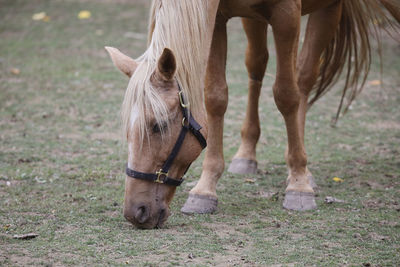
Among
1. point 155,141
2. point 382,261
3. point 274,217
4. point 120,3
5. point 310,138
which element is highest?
point 155,141

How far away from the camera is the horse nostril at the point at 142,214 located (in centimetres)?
313

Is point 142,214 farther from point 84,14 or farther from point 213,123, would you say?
point 84,14

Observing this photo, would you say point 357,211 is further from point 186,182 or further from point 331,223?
point 186,182

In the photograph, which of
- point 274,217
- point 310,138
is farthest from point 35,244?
point 310,138

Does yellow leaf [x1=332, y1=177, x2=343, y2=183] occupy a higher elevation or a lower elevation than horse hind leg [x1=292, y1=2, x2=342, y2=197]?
lower

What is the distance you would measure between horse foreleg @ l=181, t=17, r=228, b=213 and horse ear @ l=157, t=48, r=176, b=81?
0.93m

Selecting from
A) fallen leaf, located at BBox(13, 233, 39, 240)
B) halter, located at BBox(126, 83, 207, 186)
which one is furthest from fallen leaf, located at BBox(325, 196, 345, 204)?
fallen leaf, located at BBox(13, 233, 39, 240)

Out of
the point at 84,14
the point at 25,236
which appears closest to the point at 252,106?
the point at 25,236

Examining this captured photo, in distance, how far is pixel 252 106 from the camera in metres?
4.96

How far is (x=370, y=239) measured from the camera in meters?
3.33

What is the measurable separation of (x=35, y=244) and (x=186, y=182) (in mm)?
1773

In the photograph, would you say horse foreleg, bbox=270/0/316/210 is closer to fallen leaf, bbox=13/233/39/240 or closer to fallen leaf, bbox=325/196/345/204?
fallen leaf, bbox=325/196/345/204

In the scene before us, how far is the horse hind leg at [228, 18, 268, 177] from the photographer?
16.0 ft

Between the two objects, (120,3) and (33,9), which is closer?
(33,9)
